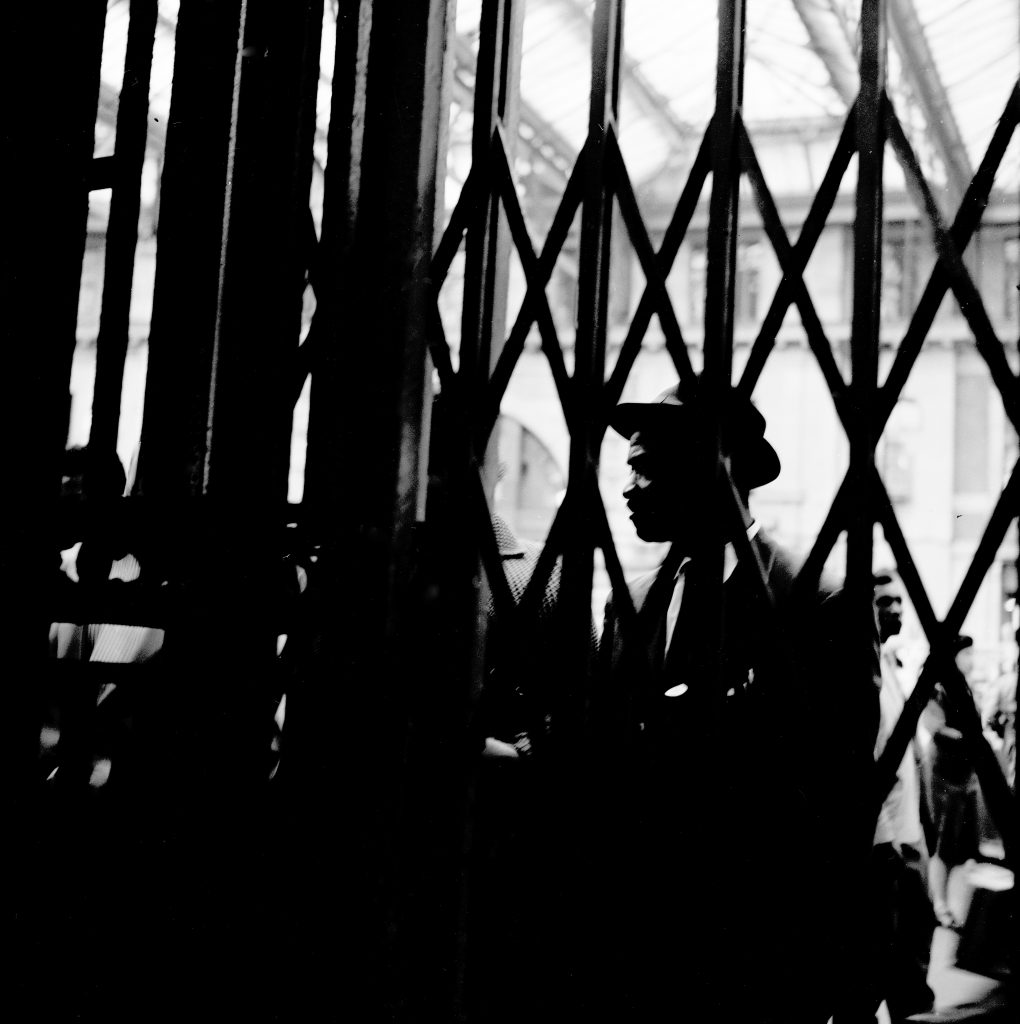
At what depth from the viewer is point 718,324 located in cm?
167

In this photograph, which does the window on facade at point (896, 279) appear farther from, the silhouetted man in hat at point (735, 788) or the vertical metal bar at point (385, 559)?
the silhouetted man in hat at point (735, 788)

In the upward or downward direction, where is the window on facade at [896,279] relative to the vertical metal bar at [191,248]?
upward

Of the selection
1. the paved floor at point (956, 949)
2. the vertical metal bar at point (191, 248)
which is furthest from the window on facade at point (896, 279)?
the vertical metal bar at point (191, 248)

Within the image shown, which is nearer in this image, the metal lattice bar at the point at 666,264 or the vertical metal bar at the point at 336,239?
the metal lattice bar at the point at 666,264

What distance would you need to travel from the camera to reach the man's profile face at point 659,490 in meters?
1.70

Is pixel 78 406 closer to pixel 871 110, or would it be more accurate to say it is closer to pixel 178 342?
pixel 178 342

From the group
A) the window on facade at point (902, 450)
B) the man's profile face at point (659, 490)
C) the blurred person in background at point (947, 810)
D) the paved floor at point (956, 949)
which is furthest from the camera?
the window on facade at point (902, 450)

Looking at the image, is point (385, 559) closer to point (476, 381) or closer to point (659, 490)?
point (476, 381)

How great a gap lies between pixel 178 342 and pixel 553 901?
4.34 feet

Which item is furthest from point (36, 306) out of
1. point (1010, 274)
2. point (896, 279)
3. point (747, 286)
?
point (1010, 274)

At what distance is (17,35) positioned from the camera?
2180mm

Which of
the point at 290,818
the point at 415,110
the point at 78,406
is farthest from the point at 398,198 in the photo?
the point at 78,406

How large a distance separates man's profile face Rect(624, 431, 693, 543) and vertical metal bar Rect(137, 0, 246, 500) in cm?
92

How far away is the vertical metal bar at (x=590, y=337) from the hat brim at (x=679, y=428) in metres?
0.08
